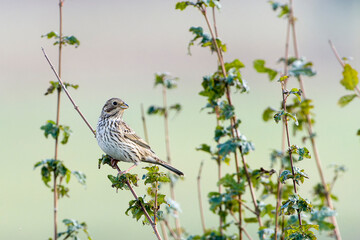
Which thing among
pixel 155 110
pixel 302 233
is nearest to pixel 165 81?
pixel 155 110

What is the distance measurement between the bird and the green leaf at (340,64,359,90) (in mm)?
1858

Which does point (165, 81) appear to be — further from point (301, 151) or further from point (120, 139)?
point (301, 151)

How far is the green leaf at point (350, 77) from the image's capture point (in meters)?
4.20

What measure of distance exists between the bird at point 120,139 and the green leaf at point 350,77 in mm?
1858

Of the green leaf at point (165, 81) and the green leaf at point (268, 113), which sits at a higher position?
the green leaf at point (165, 81)

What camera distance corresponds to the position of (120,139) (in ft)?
18.6

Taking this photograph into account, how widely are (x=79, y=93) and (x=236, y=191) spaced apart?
21.2m

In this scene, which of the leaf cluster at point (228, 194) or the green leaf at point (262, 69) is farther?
the green leaf at point (262, 69)

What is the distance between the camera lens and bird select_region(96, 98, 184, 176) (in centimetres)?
549

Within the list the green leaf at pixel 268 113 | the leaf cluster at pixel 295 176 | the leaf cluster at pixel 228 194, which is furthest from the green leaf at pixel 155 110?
the leaf cluster at pixel 295 176

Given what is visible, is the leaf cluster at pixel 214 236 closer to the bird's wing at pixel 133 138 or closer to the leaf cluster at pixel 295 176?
the bird's wing at pixel 133 138

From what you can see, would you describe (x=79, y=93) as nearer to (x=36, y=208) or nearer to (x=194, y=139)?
(x=194, y=139)

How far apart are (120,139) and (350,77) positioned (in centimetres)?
229

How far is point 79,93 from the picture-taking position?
25.2 meters
